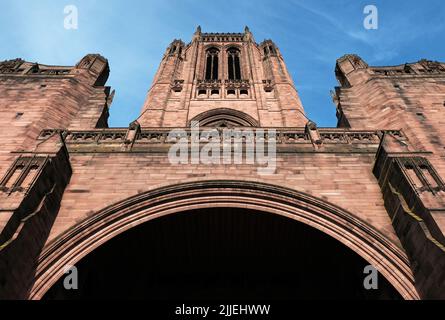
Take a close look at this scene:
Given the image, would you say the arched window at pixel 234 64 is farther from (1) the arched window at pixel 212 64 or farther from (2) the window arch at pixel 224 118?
(2) the window arch at pixel 224 118

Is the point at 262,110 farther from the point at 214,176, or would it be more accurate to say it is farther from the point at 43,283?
the point at 43,283

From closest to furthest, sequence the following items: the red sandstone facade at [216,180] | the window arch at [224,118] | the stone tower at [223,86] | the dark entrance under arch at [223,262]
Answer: the red sandstone facade at [216,180], the dark entrance under arch at [223,262], the stone tower at [223,86], the window arch at [224,118]

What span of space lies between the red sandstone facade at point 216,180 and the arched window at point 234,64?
38.1 ft

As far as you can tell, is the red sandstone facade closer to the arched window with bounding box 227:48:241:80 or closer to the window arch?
the window arch

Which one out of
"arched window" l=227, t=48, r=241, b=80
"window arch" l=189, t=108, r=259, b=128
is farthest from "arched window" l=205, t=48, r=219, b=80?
"window arch" l=189, t=108, r=259, b=128

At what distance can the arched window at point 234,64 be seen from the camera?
85.5 ft

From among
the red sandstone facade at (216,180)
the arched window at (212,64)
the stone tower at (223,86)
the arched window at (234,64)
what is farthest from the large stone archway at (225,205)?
the arched window at (212,64)

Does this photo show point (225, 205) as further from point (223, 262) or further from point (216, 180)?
point (223, 262)

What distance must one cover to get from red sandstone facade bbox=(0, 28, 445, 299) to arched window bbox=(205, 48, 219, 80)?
11768mm

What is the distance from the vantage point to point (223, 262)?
1016 centimetres

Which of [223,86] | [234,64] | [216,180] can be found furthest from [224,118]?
[216,180]

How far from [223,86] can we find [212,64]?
5.67 m

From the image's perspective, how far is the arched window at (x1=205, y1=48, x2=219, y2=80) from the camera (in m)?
26.1
